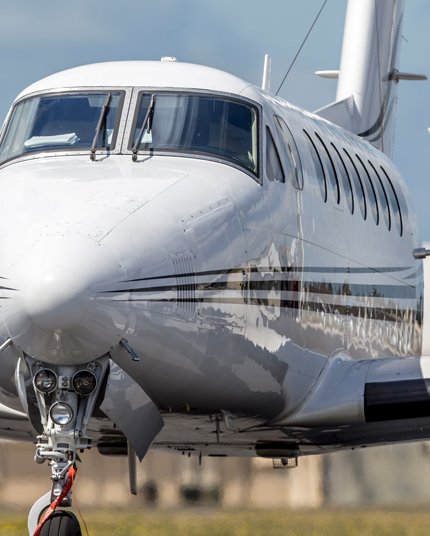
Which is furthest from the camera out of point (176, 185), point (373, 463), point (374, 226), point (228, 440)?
point (373, 463)

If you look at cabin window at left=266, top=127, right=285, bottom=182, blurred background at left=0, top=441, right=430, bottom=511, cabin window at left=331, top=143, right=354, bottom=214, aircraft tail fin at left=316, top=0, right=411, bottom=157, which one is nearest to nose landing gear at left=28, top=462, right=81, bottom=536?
cabin window at left=266, top=127, right=285, bottom=182

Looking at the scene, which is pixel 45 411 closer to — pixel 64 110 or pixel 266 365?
pixel 266 365

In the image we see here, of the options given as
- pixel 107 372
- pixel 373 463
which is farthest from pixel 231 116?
pixel 373 463

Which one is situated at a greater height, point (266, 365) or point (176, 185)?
point (176, 185)

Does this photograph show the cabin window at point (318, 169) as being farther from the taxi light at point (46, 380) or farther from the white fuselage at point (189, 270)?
the taxi light at point (46, 380)

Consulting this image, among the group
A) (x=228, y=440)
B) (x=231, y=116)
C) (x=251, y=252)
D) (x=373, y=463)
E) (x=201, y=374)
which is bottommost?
(x=373, y=463)

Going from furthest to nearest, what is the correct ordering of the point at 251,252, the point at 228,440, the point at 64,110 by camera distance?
1. the point at 228,440
2. the point at 64,110
3. the point at 251,252

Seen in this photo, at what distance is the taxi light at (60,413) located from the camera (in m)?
5.93

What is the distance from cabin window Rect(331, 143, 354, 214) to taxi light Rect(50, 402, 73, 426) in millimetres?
4785

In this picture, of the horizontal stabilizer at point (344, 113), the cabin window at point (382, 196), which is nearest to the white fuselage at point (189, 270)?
the cabin window at point (382, 196)

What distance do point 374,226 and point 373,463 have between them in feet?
26.8

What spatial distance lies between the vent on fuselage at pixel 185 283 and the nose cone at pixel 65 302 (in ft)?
1.73

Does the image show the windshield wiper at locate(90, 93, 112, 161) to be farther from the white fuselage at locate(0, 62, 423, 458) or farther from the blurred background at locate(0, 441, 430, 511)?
the blurred background at locate(0, 441, 430, 511)

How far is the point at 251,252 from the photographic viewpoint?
7.29 metres
